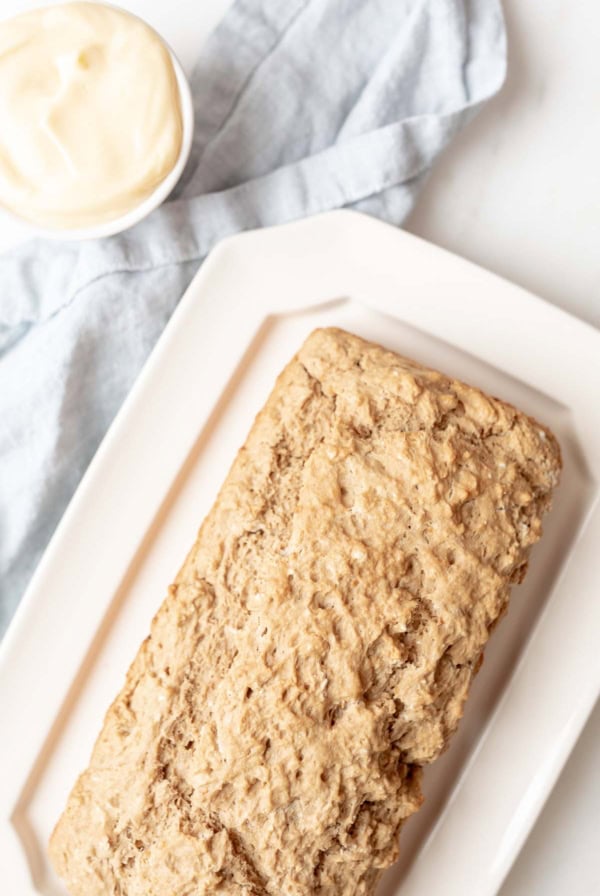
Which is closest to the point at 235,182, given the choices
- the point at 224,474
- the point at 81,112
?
the point at 81,112

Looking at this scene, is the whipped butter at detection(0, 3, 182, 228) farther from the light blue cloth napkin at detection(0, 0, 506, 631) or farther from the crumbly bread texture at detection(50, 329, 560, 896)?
the crumbly bread texture at detection(50, 329, 560, 896)

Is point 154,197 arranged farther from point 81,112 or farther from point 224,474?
point 224,474

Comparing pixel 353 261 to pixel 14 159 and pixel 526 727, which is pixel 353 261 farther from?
pixel 526 727

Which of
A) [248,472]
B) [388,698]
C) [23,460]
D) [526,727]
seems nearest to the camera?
[388,698]

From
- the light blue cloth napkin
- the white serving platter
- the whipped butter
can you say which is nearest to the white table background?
the light blue cloth napkin

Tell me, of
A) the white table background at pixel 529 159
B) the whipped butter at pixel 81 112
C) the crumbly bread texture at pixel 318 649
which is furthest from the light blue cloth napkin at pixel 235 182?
the crumbly bread texture at pixel 318 649

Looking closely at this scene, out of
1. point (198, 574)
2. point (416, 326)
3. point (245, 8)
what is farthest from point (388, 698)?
point (245, 8)
